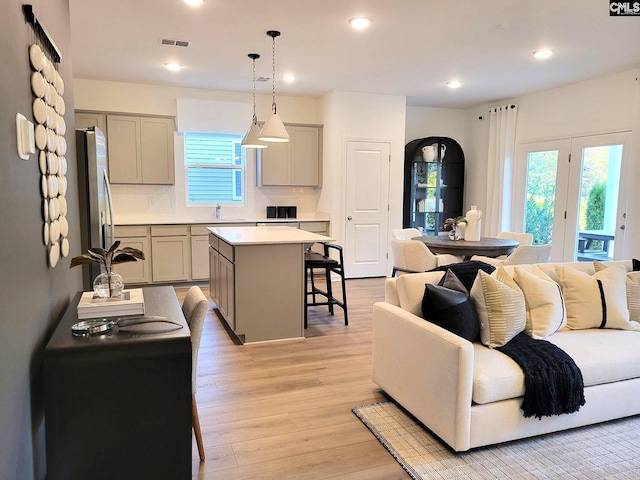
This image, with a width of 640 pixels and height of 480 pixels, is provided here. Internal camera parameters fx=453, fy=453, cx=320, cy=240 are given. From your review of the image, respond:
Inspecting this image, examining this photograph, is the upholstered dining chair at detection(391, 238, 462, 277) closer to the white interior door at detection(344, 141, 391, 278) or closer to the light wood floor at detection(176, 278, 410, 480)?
the light wood floor at detection(176, 278, 410, 480)

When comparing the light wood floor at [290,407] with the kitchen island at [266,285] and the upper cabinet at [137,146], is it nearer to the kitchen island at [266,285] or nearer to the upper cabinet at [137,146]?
the kitchen island at [266,285]

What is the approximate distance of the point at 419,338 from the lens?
2.49 metres

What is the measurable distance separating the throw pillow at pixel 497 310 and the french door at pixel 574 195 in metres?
3.61

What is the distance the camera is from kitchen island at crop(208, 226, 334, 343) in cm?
385

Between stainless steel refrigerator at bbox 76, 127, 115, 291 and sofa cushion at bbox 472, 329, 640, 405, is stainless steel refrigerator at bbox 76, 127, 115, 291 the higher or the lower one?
the higher one

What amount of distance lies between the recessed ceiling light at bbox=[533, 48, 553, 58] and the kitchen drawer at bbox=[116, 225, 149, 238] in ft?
16.1

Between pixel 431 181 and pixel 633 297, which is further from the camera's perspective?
pixel 431 181

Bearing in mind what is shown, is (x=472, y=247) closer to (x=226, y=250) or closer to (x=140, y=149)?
(x=226, y=250)

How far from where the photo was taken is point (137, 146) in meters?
5.99

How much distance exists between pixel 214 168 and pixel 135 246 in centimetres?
161

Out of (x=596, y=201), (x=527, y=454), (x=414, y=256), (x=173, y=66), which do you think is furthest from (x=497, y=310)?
(x=173, y=66)

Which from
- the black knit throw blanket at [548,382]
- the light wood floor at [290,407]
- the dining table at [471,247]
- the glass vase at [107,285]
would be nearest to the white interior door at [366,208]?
the dining table at [471,247]

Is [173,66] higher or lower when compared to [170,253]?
higher

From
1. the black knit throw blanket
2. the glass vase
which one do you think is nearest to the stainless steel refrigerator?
the glass vase
